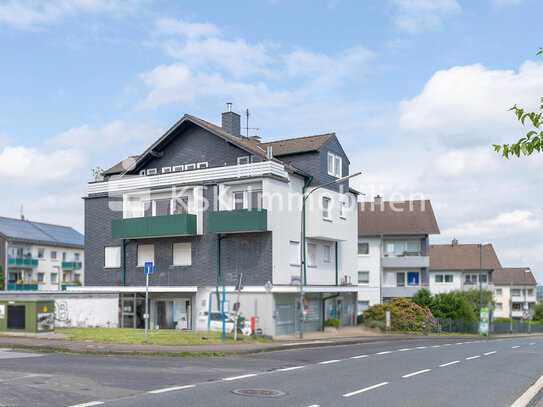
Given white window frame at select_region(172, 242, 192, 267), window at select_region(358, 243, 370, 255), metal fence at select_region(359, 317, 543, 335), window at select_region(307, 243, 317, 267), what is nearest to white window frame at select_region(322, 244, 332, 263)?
window at select_region(307, 243, 317, 267)

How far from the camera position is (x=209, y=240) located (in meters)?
35.3

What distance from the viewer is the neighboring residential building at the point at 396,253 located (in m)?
60.6

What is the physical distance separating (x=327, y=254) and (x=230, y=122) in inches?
404

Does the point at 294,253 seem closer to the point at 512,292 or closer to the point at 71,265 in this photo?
the point at 71,265

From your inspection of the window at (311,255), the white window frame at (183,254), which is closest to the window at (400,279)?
the window at (311,255)

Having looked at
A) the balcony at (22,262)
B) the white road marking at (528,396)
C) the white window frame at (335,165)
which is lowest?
the white road marking at (528,396)

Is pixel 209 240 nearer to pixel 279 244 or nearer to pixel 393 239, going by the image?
pixel 279 244

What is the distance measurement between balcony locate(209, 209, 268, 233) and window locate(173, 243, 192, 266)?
9.02ft

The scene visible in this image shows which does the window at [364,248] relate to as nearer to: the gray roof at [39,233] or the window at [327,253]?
the window at [327,253]

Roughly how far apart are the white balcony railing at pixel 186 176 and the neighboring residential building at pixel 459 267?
1986 inches

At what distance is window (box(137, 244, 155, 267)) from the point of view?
37.5 meters

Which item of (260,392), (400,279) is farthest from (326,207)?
(400,279)

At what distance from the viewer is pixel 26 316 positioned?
26.1m

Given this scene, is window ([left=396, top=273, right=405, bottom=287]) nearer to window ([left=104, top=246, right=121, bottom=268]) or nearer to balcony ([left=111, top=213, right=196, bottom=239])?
window ([left=104, top=246, right=121, bottom=268])
